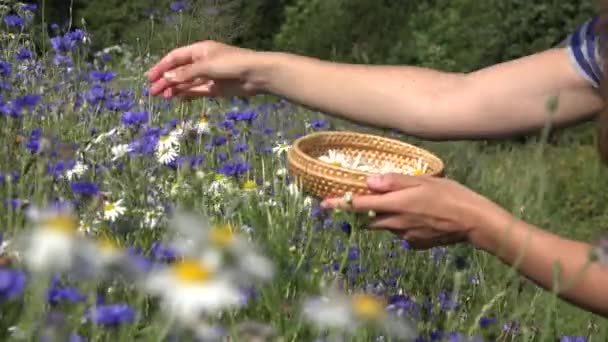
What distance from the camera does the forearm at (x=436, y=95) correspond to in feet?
6.51

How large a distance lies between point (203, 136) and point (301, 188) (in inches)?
27.5

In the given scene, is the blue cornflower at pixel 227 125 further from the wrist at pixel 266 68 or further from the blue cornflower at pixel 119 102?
the wrist at pixel 266 68

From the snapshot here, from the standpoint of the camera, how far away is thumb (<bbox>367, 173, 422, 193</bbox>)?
146 cm

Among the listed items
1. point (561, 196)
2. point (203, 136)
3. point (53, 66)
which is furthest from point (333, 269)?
point (561, 196)

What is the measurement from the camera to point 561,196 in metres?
4.32

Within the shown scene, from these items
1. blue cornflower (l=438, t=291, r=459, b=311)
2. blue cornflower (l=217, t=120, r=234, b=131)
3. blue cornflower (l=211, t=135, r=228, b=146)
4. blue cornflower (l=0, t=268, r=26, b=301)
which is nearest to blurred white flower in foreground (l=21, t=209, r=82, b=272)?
blue cornflower (l=0, t=268, r=26, b=301)

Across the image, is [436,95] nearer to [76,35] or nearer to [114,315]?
[76,35]

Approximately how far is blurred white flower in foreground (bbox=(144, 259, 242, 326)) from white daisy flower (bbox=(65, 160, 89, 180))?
981 mm

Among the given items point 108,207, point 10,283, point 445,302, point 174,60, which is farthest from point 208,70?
point 10,283

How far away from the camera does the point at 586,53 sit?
1903 mm

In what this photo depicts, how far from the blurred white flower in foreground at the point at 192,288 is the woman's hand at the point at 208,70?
1.21 m

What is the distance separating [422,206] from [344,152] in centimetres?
54

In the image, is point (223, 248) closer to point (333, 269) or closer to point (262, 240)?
point (262, 240)

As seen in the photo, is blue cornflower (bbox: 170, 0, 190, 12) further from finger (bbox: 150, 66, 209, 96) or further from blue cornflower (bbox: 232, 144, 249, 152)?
finger (bbox: 150, 66, 209, 96)
